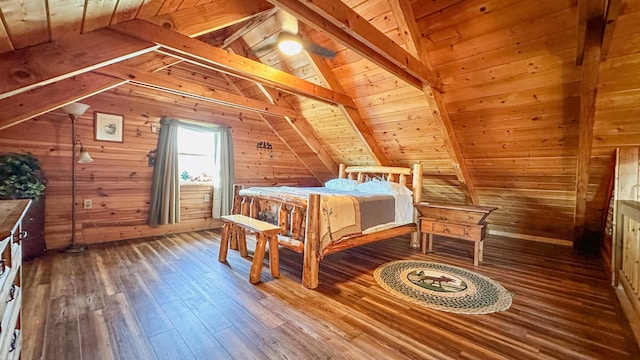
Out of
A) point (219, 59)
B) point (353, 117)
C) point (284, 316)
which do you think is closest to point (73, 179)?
point (219, 59)

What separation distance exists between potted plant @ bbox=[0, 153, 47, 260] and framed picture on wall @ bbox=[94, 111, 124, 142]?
0.86 meters

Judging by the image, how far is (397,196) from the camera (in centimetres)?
354

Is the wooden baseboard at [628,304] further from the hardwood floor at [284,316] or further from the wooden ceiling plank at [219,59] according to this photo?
the wooden ceiling plank at [219,59]

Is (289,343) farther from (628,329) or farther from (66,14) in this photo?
(628,329)

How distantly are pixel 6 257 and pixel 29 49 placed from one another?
40.8 inches

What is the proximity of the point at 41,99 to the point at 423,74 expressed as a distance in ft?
11.3

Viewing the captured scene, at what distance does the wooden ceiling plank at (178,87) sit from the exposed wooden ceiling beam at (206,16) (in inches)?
40.6

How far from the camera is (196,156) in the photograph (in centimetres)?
464

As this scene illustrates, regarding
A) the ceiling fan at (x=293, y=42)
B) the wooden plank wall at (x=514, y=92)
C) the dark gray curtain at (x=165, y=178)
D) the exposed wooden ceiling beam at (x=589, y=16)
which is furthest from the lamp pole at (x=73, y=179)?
the exposed wooden ceiling beam at (x=589, y=16)

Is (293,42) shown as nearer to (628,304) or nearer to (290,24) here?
(290,24)

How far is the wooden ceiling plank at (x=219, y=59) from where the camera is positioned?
1923 millimetres

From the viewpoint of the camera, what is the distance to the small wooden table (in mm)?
3178

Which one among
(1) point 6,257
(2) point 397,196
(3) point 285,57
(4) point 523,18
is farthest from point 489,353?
(3) point 285,57

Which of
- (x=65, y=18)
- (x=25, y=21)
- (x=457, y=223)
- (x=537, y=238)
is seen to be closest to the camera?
(x=25, y=21)
